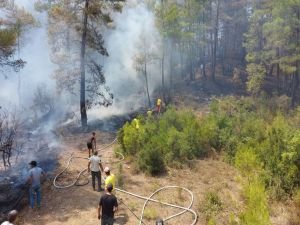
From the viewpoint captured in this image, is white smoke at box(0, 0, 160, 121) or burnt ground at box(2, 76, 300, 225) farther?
white smoke at box(0, 0, 160, 121)

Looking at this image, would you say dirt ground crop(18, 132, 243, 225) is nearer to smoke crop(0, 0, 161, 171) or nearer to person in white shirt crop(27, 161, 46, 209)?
person in white shirt crop(27, 161, 46, 209)

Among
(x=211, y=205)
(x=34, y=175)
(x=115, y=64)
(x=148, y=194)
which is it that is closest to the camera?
(x=211, y=205)

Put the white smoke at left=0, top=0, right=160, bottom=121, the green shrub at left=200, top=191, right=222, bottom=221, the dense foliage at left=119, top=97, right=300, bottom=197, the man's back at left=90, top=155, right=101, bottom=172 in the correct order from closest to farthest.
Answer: the green shrub at left=200, top=191, right=222, bottom=221
the dense foliage at left=119, top=97, right=300, bottom=197
the man's back at left=90, top=155, right=101, bottom=172
the white smoke at left=0, top=0, right=160, bottom=121

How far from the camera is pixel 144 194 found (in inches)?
396

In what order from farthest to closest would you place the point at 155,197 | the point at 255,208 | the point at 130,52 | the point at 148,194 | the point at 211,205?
the point at 130,52 < the point at 148,194 < the point at 155,197 < the point at 211,205 < the point at 255,208

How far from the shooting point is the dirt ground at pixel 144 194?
873 centimetres

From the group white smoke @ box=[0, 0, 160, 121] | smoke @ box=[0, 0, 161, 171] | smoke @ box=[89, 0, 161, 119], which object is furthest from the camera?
smoke @ box=[89, 0, 161, 119]

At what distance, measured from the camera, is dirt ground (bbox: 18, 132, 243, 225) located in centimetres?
873

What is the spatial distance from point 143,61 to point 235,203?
754 inches

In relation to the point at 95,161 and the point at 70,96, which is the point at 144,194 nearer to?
the point at 95,161

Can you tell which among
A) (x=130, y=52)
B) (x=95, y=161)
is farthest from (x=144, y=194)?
(x=130, y=52)

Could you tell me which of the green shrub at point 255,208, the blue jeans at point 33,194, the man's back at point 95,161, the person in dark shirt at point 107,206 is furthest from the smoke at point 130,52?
the person in dark shirt at point 107,206

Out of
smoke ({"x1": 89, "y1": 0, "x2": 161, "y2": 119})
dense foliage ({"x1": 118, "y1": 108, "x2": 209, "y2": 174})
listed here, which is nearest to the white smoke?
smoke ({"x1": 89, "y1": 0, "x2": 161, "y2": 119})

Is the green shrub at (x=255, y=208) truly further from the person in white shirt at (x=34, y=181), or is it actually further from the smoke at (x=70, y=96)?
the smoke at (x=70, y=96)
